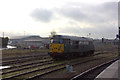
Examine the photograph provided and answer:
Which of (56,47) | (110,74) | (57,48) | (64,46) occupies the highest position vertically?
(64,46)

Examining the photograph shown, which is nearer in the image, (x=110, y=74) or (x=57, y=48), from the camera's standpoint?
(x=110, y=74)

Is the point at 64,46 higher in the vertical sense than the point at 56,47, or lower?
higher

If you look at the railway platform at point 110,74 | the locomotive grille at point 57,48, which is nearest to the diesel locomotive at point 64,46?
the locomotive grille at point 57,48

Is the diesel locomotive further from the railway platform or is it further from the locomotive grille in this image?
the railway platform

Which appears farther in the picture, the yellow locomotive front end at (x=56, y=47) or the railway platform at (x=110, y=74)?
the yellow locomotive front end at (x=56, y=47)

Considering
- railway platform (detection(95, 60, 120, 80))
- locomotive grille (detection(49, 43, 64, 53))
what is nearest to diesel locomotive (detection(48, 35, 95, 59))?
locomotive grille (detection(49, 43, 64, 53))

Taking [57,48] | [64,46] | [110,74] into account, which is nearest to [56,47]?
[57,48]

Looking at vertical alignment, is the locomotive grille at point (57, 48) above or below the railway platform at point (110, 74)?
above

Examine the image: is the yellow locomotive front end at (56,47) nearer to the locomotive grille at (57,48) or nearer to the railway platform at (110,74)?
the locomotive grille at (57,48)

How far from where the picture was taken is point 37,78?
11836mm

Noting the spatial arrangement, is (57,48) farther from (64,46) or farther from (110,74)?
(110,74)

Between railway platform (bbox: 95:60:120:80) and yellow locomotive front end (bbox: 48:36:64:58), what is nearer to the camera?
railway platform (bbox: 95:60:120:80)

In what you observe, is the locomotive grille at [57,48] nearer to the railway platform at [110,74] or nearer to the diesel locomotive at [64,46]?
the diesel locomotive at [64,46]

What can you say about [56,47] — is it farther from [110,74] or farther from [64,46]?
[110,74]
